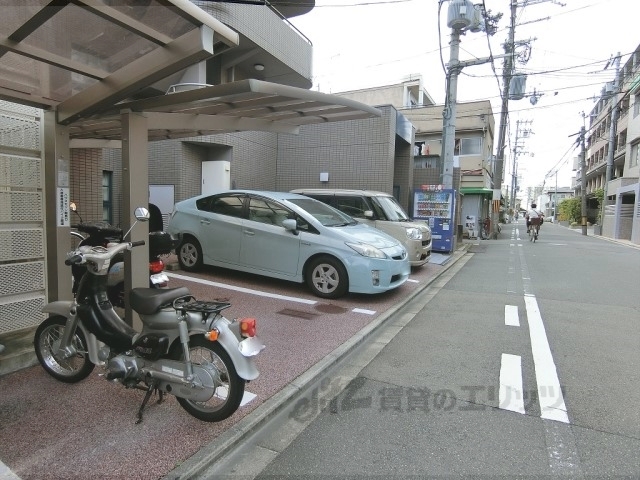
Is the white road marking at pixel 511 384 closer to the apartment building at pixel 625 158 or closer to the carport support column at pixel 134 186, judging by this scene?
the carport support column at pixel 134 186

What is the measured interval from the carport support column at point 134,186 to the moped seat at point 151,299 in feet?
3.02

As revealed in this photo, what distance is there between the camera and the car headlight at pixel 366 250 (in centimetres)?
602

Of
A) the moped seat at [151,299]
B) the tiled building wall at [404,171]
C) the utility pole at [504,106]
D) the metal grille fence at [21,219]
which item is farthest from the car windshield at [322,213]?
the utility pole at [504,106]

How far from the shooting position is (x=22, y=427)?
8.77 ft

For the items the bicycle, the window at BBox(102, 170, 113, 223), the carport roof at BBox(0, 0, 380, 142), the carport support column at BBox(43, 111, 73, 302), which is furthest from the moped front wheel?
the bicycle

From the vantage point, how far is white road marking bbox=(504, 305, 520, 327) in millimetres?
5598

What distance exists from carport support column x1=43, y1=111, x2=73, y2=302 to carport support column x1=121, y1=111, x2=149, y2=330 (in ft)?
2.42

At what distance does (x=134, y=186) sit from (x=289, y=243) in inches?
120

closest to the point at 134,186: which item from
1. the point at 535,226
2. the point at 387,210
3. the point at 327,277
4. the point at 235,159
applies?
the point at 327,277

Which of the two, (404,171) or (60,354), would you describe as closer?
(60,354)

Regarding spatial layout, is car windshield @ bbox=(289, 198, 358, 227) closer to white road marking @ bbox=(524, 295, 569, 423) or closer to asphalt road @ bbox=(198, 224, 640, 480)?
asphalt road @ bbox=(198, 224, 640, 480)

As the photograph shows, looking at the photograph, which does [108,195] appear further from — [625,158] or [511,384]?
[625,158]

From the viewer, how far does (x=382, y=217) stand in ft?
30.1

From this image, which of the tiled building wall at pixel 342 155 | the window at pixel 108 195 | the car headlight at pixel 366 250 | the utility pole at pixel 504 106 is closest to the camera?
the car headlight at pixel 366 250
